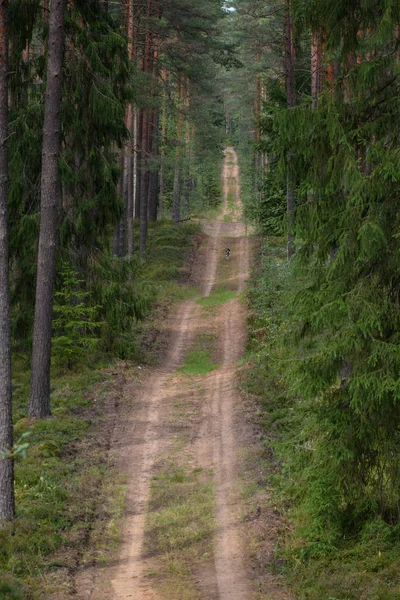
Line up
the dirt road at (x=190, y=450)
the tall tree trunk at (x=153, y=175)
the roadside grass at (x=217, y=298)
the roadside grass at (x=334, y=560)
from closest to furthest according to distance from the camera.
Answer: the roadside grass at (x=334, y=560)
the dirt road at (x=190, y=450)
the roadside grass at (x=217, y=298)
the tall tree trunk at (x=153, y=175)

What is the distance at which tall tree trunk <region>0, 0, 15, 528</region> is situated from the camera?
1137 centimetres

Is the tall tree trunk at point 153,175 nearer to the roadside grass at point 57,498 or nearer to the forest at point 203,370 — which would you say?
the forest at point 203,370

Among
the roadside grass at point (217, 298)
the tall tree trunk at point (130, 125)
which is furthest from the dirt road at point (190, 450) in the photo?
the tall tree trunk at point (130, 125)

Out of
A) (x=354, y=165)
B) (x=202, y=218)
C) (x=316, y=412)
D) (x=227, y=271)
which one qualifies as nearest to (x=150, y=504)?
(x=316, y=412)

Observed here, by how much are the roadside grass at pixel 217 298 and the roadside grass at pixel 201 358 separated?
214 inches

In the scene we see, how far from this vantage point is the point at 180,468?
1456 cm

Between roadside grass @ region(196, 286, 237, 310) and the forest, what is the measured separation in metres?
4.68

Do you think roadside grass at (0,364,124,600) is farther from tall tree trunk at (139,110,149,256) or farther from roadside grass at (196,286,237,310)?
tall tree trunk at (139,110,149,256)

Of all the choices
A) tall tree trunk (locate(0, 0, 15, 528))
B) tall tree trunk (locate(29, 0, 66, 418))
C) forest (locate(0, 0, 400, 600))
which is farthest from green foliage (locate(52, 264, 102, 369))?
tall tree trunk (locate(0, 0, 15, 528))

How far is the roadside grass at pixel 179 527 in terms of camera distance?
10.1 m

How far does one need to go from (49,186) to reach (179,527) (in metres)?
8.01

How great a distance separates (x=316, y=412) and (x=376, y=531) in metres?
1.88

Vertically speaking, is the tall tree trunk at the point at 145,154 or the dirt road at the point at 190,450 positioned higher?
the tall tree trunk at the point at 145,154

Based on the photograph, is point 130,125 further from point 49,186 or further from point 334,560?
point 334,560
